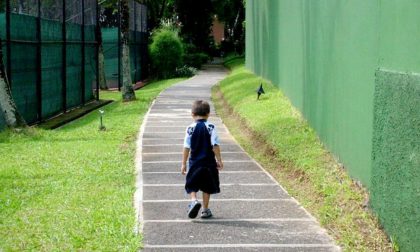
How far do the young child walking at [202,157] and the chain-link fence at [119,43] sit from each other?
17.6 meters

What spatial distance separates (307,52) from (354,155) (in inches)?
182

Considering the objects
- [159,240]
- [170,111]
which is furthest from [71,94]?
[159,240]

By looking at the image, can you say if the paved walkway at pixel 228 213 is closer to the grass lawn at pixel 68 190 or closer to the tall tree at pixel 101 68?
the grass lawn at pixel 68 190

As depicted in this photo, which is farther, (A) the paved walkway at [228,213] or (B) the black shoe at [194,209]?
(B) the black shoe at [194,209]

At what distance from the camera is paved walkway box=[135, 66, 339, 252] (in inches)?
234

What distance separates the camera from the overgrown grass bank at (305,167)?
621cm

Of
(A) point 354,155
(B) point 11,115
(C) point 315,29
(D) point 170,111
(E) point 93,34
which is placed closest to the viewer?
(A) point 354,155

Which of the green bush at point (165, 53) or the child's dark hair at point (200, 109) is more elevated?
the green bush at point (165, 53)

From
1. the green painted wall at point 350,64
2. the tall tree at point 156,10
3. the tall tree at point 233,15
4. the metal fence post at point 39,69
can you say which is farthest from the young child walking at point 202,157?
the tall tree at point 233,15

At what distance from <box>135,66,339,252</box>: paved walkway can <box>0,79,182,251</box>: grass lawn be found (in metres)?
0.24

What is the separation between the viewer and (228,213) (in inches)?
279

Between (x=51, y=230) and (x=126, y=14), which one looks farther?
(x=126, y=14)

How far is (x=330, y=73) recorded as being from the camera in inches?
375

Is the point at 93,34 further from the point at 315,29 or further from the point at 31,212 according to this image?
the point at 31,212
